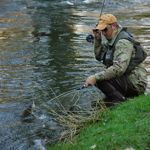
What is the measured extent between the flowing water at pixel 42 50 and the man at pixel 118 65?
112 centimetres

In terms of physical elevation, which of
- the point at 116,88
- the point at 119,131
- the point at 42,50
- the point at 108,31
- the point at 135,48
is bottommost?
the point at 42,50

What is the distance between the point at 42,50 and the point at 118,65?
5.87 meters

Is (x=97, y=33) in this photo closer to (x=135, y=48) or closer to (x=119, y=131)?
(x=135, y=48)

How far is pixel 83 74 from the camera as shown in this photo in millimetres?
11586

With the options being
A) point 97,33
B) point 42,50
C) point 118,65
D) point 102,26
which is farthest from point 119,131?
point 42,50

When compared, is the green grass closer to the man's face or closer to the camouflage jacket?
Result: the camouflage jacket

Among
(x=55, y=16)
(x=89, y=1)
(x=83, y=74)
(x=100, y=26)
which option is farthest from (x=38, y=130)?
(x=89, y=1)

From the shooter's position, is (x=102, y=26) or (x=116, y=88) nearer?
(x=102, y=26)

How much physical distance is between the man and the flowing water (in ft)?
3.67

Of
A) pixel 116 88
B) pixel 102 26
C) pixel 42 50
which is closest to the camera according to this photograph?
pixel 102 26

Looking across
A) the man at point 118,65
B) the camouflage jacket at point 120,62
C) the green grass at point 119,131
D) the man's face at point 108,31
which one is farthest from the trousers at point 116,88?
the green grass at point 119,131

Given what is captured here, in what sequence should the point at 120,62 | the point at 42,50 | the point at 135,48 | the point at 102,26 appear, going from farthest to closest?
the point at 42,50 < the point at 135,48 < the point at 102,26 < the point at 120,62

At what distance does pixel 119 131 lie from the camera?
22.6 ft

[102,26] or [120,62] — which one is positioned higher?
[102,26]
